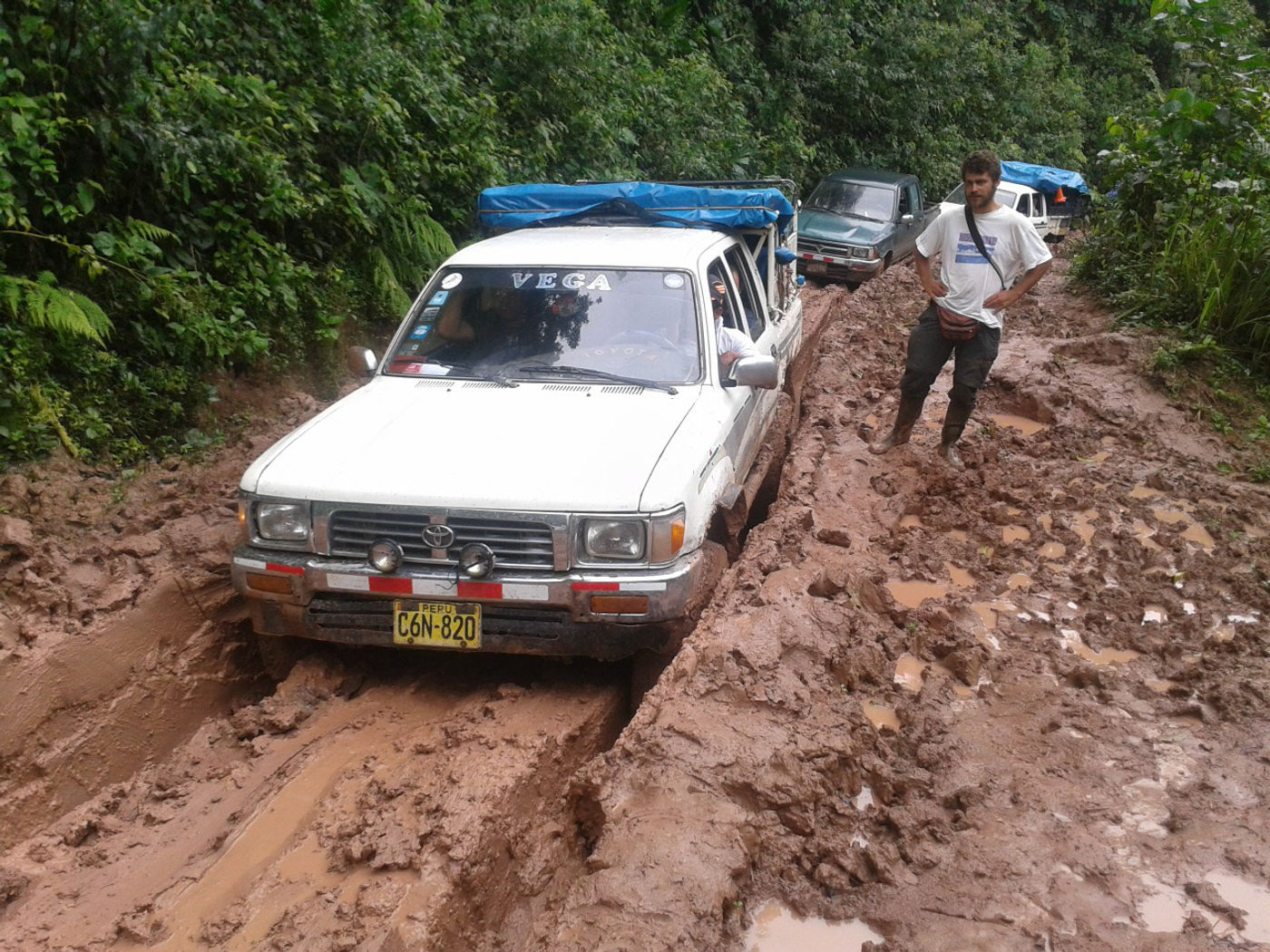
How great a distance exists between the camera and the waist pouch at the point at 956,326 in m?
5.76

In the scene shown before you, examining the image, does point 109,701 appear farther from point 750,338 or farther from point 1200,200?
point 1200,200

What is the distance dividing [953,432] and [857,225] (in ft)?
27.6

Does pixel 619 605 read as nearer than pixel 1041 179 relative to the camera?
Yes

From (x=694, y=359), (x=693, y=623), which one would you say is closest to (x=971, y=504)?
(x=694, y=359)

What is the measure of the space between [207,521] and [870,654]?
128 inches

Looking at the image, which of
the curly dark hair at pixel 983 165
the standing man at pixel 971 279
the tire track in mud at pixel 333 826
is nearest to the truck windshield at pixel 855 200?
the standing man at pixel 971 279

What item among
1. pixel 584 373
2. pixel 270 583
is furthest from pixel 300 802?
pixel 584 373

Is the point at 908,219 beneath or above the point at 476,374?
beneath

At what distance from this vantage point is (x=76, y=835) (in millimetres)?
3281

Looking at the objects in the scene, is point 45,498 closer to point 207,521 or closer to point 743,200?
point 207,521

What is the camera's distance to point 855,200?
1451 cm

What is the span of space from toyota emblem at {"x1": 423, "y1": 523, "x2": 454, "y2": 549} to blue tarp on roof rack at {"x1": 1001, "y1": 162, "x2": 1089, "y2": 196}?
17654 millimetres

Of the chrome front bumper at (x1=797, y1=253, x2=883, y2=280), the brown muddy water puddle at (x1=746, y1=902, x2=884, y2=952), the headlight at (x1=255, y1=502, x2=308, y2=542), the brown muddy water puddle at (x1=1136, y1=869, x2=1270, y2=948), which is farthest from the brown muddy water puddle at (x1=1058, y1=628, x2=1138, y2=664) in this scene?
the chrome front bumper at (x1=797, y1=253, x2=883, y2=280)

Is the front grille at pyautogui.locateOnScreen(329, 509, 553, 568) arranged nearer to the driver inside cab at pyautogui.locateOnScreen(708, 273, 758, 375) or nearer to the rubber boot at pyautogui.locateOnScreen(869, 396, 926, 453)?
the driver inside cab at pyautogui.locateOnScreen(708, 273, 758, 375)
